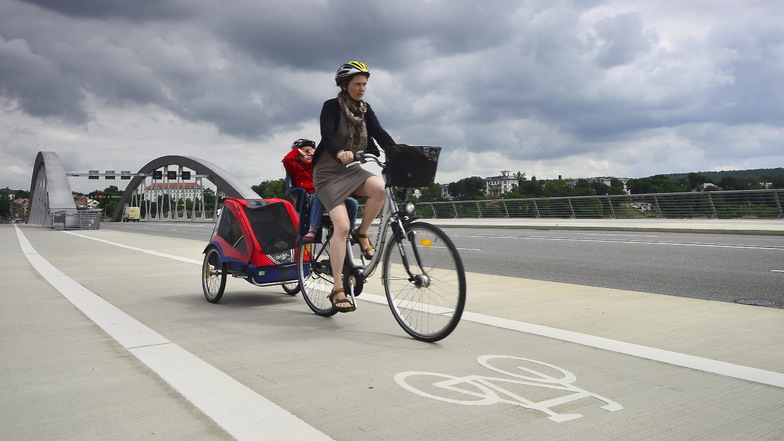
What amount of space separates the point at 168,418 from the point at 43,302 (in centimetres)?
427

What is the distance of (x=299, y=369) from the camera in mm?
3508

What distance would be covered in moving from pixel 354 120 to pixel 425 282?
4.10 feet

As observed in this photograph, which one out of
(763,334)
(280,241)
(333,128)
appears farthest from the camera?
(280,241)

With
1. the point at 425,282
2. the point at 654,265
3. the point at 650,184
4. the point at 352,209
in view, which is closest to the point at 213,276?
the point at 352,209

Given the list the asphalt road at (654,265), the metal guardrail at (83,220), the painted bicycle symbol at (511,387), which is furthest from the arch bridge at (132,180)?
the painted bicycle symbol at (511,387)

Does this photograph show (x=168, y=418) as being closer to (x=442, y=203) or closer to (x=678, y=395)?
(x=678, y=395)

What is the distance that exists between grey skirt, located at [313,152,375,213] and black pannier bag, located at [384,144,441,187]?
433 mm

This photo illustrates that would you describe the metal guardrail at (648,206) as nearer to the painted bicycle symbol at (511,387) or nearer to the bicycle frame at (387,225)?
the bicycle frame at (387,225)

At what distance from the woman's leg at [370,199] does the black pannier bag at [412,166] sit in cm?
30

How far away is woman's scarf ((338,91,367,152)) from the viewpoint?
15.0 ft

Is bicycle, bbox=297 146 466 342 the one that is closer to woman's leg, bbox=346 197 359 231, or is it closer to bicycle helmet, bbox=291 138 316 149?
woman's leg, bbox=346 197 359 231

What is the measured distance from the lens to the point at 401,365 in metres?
3.56

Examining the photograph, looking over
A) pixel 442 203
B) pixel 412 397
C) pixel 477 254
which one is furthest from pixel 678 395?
pixel 442 203

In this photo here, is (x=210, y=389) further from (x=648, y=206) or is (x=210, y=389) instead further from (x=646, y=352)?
(x=648, y=206)
